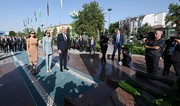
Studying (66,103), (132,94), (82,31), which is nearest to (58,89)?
(66,103)

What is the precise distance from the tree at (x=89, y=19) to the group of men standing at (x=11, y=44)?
1792cm

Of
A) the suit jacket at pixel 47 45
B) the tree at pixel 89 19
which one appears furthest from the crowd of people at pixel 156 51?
the tree at pixel 89 19

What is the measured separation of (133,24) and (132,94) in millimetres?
83206

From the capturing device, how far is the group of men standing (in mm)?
18469

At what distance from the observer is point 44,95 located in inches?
180

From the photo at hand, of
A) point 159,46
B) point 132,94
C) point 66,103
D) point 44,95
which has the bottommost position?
point 44,95

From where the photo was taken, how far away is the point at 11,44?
19.0m

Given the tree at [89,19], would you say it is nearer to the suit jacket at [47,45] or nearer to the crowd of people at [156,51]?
the suit jacket at [47,45]

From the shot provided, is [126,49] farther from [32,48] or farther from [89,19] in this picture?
[89,19]

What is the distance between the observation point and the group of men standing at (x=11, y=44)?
18.5m

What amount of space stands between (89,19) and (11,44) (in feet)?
67.5

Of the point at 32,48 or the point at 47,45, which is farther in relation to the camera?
the point at 47,45

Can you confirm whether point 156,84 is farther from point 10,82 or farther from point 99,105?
point 10,82

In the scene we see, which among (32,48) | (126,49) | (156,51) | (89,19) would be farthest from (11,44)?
(89,19)
